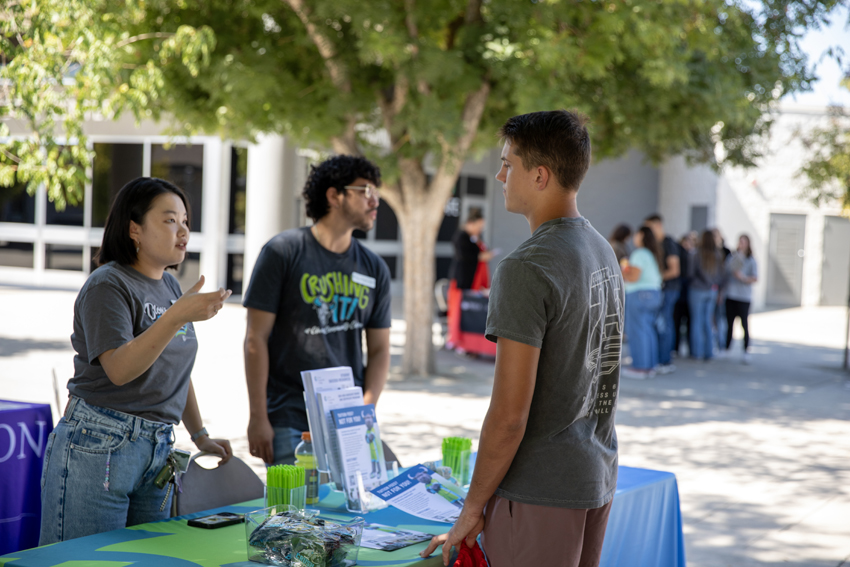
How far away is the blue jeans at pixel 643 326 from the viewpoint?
10367mm

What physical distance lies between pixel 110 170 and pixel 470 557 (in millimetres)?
18125

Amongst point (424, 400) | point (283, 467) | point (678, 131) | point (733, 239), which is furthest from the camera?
Result: point (733, 239)

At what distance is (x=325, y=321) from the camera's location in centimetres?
342

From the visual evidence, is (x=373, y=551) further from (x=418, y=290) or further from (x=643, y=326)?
(x=643, y=326)

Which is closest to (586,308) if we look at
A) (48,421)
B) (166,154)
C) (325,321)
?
(325,321)

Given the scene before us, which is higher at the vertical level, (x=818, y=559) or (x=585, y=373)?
(x=585, y=373)

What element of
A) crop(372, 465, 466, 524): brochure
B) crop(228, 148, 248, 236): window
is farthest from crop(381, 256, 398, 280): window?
crop(372, 465, 466, 524): brochure

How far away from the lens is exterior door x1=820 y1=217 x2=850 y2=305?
930 inches

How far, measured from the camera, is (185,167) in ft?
57.8

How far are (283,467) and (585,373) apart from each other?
98 centimetres

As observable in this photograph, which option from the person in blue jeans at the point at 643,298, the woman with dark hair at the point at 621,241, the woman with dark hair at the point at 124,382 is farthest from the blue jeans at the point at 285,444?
the woman with dark hair at the point at 621,241

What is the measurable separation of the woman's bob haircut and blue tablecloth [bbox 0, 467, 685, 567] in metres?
0.86

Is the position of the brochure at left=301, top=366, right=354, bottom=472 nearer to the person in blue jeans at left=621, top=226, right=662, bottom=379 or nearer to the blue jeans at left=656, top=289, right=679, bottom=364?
the person in blue jeans at left=621, top=226, right=662, bottom=379

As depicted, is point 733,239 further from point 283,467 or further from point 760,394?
point 283,467
